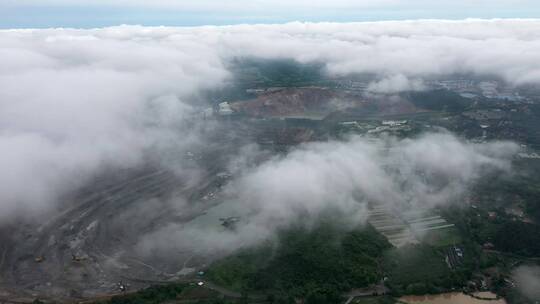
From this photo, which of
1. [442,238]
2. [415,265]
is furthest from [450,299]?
[442,238]

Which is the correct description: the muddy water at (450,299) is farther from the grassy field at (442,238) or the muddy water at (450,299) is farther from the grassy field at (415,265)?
the grassy field at (442,238)

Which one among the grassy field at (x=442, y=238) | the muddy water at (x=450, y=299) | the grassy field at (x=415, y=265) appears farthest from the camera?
the grassy field at (x=442, y=238)

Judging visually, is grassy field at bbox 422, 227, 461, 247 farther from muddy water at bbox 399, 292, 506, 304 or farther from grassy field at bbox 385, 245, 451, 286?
muddy water at bbox 399, 292, 506, 304

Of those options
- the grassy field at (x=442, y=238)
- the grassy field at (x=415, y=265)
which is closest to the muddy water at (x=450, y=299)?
the grassy field at (x=415, y=265)

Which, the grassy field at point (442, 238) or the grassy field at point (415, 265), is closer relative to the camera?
the grassy field at point (415, 265)

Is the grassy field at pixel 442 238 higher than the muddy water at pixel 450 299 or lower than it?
higher

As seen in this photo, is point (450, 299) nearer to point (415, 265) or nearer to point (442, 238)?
point (415, 265)

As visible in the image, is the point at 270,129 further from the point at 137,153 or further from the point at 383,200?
the point at 383,200

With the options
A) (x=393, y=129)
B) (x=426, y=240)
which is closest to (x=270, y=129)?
(x=393, y=129)
